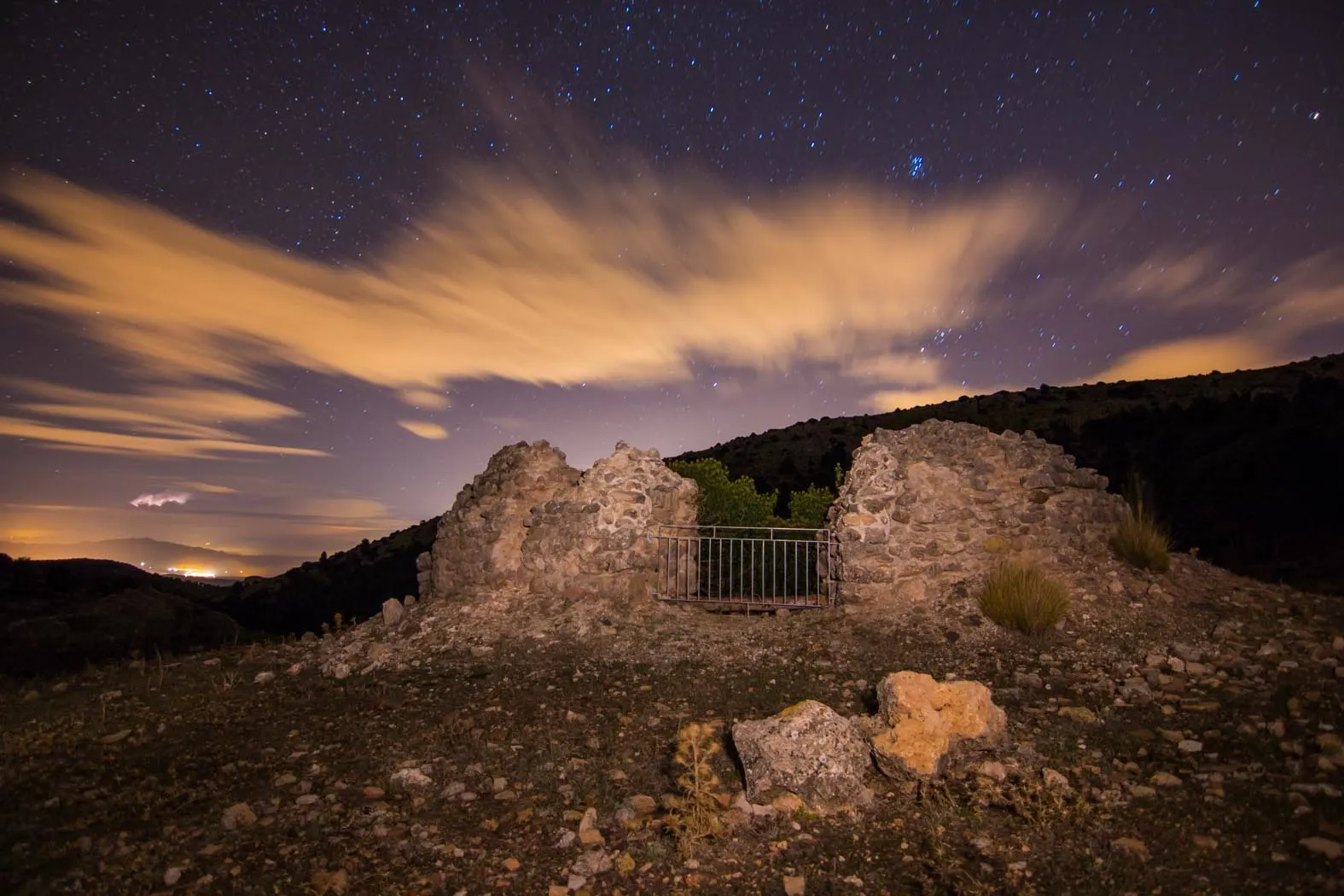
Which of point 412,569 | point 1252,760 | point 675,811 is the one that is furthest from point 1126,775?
point 412,569

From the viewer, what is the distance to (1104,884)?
3.48 m

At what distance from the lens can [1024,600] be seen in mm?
8016

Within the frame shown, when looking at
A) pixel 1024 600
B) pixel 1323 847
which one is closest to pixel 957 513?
pixel 1024 600

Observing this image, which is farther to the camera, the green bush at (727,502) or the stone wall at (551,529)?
the green bush at (727,502)

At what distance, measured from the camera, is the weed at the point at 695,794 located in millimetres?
4152

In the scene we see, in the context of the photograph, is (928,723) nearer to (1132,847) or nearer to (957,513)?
(1132,847)

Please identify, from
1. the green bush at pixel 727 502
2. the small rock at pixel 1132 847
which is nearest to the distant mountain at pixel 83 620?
the green bush at pixel 727 502

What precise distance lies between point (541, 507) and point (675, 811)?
624 centimetres

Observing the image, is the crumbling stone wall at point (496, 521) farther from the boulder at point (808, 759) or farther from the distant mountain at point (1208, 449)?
the distant mountain at point (1208, 449)

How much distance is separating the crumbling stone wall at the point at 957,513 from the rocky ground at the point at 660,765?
794 mm

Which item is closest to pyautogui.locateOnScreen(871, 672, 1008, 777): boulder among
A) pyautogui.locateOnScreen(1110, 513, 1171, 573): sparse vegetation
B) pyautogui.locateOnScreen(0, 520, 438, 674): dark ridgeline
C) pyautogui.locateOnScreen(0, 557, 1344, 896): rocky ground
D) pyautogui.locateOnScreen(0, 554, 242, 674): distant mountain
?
pyautogui.locateOnScreen(0, 557, 1344, 896): rocky ground

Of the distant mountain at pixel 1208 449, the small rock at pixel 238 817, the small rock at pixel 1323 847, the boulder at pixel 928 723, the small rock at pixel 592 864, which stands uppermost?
the distant mountain at pixel 1208 449

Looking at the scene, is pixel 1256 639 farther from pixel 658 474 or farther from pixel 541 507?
pixel 541 507

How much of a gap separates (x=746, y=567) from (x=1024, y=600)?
615 centimetres
